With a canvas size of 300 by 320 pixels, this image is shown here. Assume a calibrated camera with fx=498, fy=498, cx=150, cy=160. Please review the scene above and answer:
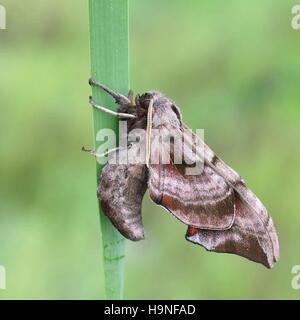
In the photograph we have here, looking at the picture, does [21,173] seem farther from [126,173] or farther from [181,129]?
[181,129]

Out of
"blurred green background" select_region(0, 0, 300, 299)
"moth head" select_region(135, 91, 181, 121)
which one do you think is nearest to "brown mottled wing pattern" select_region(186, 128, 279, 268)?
"moth head" select_region(135, 91, 181, 121)

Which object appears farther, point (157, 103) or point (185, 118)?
point (185, 118)

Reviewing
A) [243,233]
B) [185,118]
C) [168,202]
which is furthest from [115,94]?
[185,118]

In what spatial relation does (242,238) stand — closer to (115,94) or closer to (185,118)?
(115,94)

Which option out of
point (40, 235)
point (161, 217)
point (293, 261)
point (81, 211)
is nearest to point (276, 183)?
point (293, 261)

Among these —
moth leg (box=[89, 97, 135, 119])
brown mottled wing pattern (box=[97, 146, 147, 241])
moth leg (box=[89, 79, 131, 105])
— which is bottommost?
brown mottled wing pattern (box=[97, 146, 147, 241])

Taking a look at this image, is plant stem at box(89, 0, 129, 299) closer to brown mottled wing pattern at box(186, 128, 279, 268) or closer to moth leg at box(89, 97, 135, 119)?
moth leg at box(89, 97, 135, 119)
